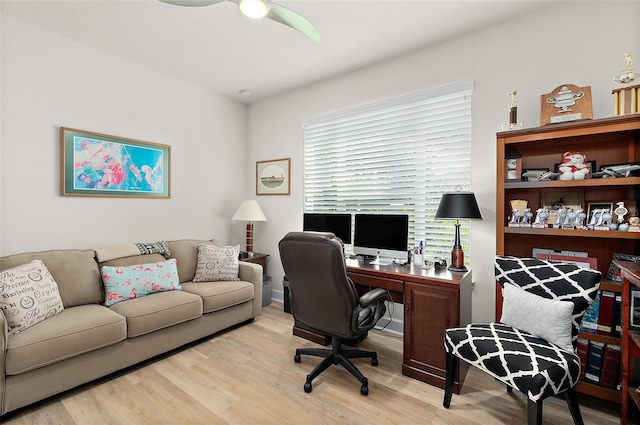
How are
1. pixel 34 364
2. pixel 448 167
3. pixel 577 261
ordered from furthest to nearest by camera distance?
pixel 448 167
pixel 577 261
pixel 34 364

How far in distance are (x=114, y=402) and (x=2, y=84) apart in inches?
101

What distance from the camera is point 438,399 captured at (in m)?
1.96

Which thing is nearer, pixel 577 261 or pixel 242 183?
pixel 577 261

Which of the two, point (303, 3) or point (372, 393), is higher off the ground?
point (303, 3)

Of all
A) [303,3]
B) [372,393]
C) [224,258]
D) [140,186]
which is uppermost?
[303,3]

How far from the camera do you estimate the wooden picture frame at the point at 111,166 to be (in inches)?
107

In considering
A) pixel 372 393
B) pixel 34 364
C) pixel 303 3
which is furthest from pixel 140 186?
pixel 372 393

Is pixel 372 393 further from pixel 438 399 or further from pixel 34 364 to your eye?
pixel 34 364

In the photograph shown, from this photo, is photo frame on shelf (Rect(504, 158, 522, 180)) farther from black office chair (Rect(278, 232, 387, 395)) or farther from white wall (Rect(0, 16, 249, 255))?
white wall (Rect(0, 16, 249, 255))

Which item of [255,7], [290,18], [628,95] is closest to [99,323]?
[255,7]

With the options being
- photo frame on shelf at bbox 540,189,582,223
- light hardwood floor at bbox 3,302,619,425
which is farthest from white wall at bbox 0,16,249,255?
photo frame on shelf at bbox 540,189,582,223

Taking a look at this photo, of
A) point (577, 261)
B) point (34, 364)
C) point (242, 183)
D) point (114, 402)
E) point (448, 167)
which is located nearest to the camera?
point (34, 364)

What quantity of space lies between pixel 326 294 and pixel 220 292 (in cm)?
135

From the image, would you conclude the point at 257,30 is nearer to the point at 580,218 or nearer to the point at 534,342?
the point at 580,218
